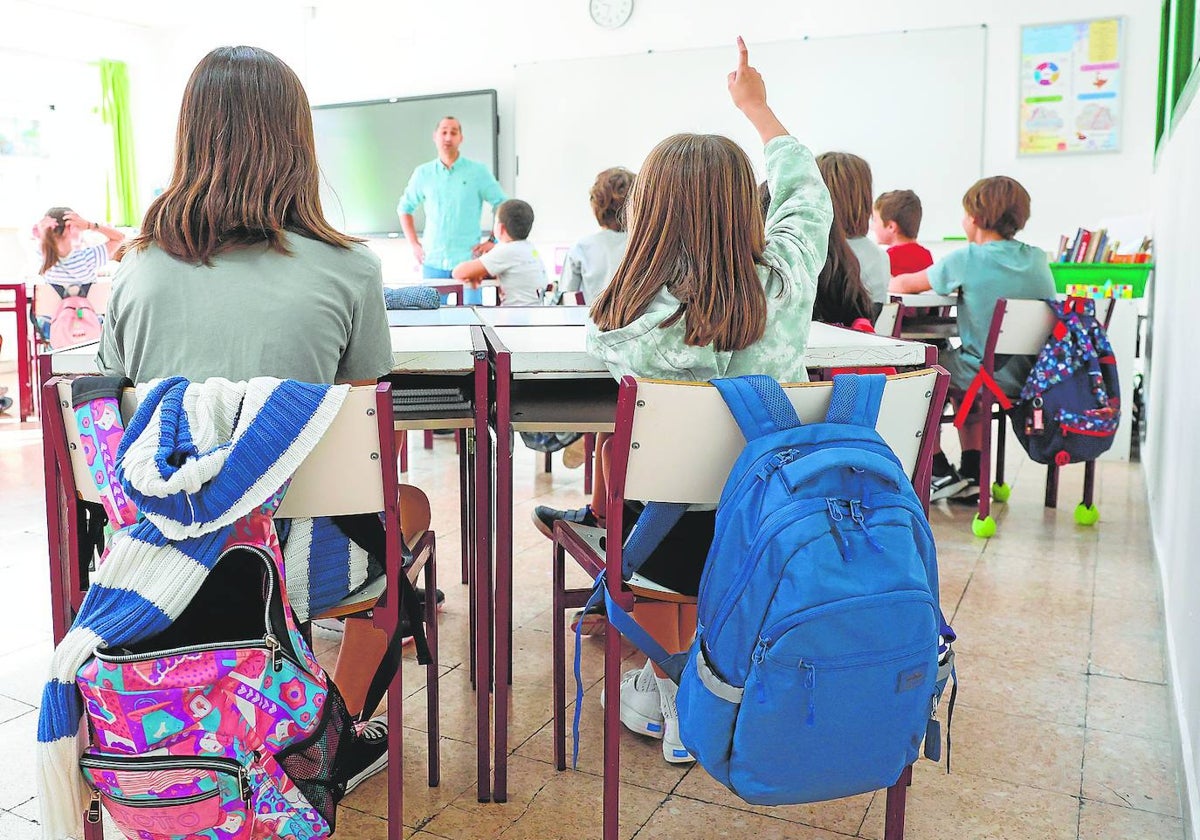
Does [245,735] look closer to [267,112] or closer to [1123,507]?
[267,112]

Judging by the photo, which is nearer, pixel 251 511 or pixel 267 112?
pixel 251 511

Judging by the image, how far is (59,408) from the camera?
131cm

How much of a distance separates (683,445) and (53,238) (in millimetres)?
4766

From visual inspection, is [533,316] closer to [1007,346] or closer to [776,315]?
[776,315]

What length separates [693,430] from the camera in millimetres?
1336

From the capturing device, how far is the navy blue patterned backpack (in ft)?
10.4

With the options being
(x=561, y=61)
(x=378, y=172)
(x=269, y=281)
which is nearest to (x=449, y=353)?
(x=269, y=281)

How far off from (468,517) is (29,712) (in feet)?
3.24

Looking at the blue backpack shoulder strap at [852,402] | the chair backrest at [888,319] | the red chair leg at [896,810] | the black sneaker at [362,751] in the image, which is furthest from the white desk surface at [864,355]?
the chair backrest at [888,319]

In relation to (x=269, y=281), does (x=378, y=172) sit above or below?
above

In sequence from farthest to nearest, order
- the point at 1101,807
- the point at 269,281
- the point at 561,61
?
the point at 561,61 < the point at 1101,807 < the point at 269,281

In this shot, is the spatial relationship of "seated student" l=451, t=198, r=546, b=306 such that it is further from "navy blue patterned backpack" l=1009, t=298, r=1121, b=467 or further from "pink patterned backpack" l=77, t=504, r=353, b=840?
"pink patterned backpack" l=77, t=504, r=353, b=840

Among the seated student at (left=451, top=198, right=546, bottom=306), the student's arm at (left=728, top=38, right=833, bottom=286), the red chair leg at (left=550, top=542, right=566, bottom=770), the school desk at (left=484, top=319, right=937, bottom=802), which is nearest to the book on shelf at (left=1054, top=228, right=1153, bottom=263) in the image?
the seated student at (left=451, top=198, right=546, bottom=306)

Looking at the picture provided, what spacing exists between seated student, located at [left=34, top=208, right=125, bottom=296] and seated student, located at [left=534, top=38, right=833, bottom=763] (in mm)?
4094
